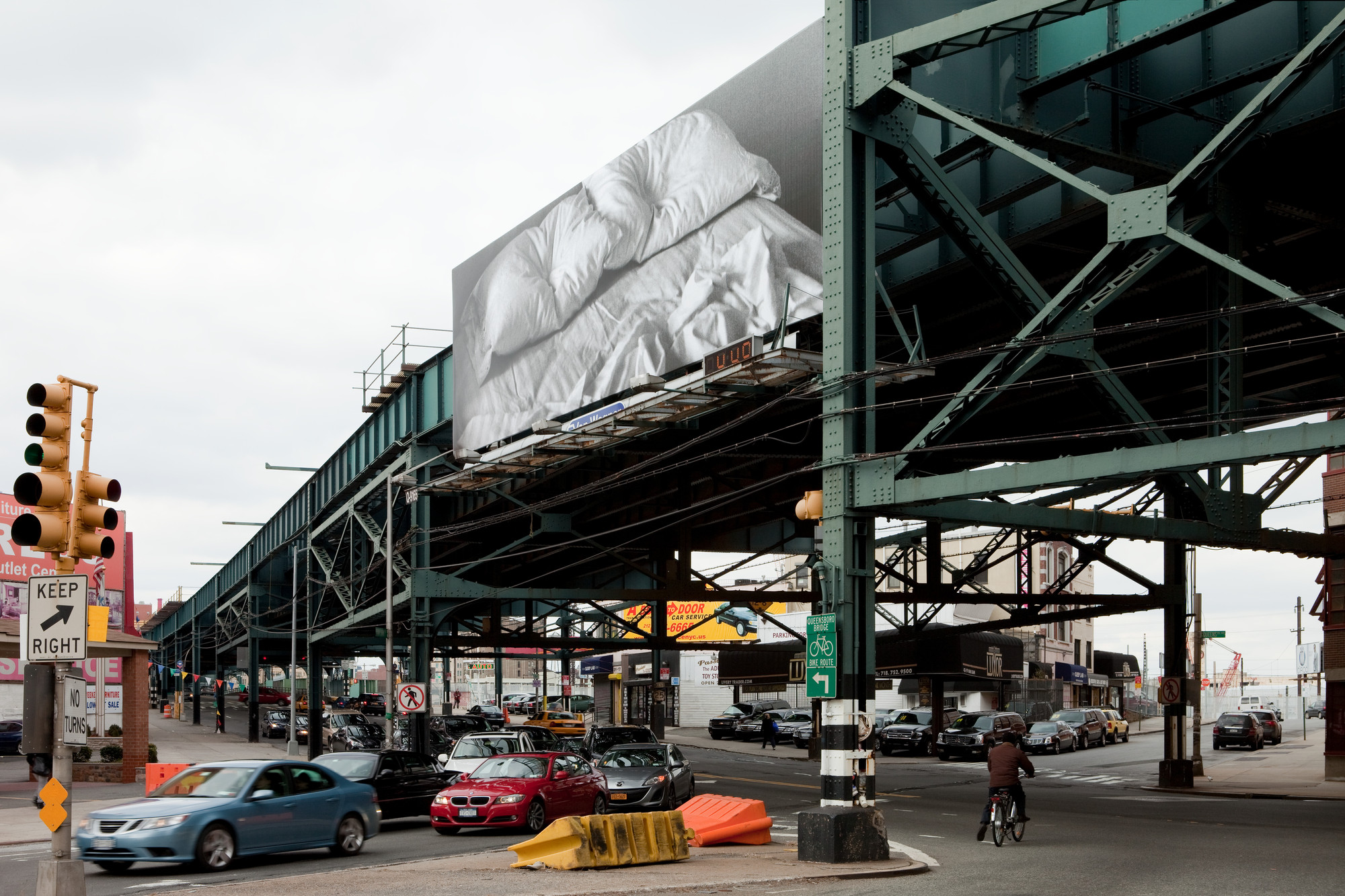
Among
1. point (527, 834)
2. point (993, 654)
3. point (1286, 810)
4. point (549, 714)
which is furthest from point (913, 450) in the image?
point (549, 714)

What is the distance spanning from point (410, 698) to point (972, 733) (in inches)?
877

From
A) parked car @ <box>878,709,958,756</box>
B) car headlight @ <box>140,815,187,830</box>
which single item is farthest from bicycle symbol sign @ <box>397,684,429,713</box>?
parked car @ <box>878,709,958,756</box>

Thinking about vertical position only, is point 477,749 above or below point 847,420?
below

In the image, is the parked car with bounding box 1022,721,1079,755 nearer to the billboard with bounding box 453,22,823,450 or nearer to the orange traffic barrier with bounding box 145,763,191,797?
the billboard with bounding box 453,22,823,450

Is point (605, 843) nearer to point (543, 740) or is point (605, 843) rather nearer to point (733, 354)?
point (733, 354)

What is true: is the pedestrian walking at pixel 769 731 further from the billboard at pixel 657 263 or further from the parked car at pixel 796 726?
the billboard at pixel 657 263

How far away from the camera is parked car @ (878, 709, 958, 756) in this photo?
5466 centimetres

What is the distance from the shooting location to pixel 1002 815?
1991 centimetres

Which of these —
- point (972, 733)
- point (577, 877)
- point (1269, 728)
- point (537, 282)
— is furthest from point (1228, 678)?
point (577, 877)

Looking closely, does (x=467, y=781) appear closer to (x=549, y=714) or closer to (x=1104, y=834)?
(x=1104, y=834)

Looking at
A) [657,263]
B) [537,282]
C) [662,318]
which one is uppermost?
[537,282]

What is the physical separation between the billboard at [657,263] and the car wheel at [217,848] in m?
13.9

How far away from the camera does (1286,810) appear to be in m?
27.8

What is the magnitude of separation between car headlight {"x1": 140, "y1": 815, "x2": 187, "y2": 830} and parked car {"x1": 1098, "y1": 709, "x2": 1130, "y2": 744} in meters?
51.7
